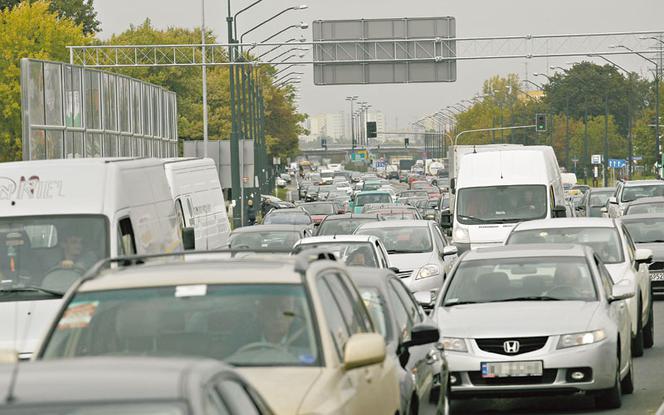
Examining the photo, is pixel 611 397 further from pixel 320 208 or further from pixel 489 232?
pixel 320 208

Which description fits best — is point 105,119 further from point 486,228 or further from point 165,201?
point 165,201

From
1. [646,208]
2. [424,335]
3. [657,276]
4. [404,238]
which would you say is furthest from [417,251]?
[424,335]

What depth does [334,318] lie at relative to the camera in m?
7.88

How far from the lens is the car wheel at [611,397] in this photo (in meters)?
13.4

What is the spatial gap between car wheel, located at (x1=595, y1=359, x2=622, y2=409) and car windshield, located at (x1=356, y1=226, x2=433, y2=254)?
13117 millimetres

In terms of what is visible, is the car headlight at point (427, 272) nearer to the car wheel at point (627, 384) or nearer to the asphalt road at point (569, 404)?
the asphalt road at point (569, 404)

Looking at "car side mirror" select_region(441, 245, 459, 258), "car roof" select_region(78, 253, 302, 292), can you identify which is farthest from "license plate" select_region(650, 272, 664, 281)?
"car roof" select_region(78, 253, 302, 292)

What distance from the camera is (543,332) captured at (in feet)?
43.7

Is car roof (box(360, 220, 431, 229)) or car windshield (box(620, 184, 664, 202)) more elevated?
car roof (box(360, 220, 431, 229))

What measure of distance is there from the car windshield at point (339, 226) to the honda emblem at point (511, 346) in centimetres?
1850

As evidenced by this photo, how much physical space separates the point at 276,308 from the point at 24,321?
5.76m

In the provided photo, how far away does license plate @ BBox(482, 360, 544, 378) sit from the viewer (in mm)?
13219

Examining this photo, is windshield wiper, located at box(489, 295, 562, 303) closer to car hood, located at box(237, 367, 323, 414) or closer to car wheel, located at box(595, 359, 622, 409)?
car wheel, located at box(595, 359, 622, 409)

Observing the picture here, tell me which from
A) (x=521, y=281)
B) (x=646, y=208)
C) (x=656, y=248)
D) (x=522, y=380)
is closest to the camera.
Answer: (x=522, y=380)
